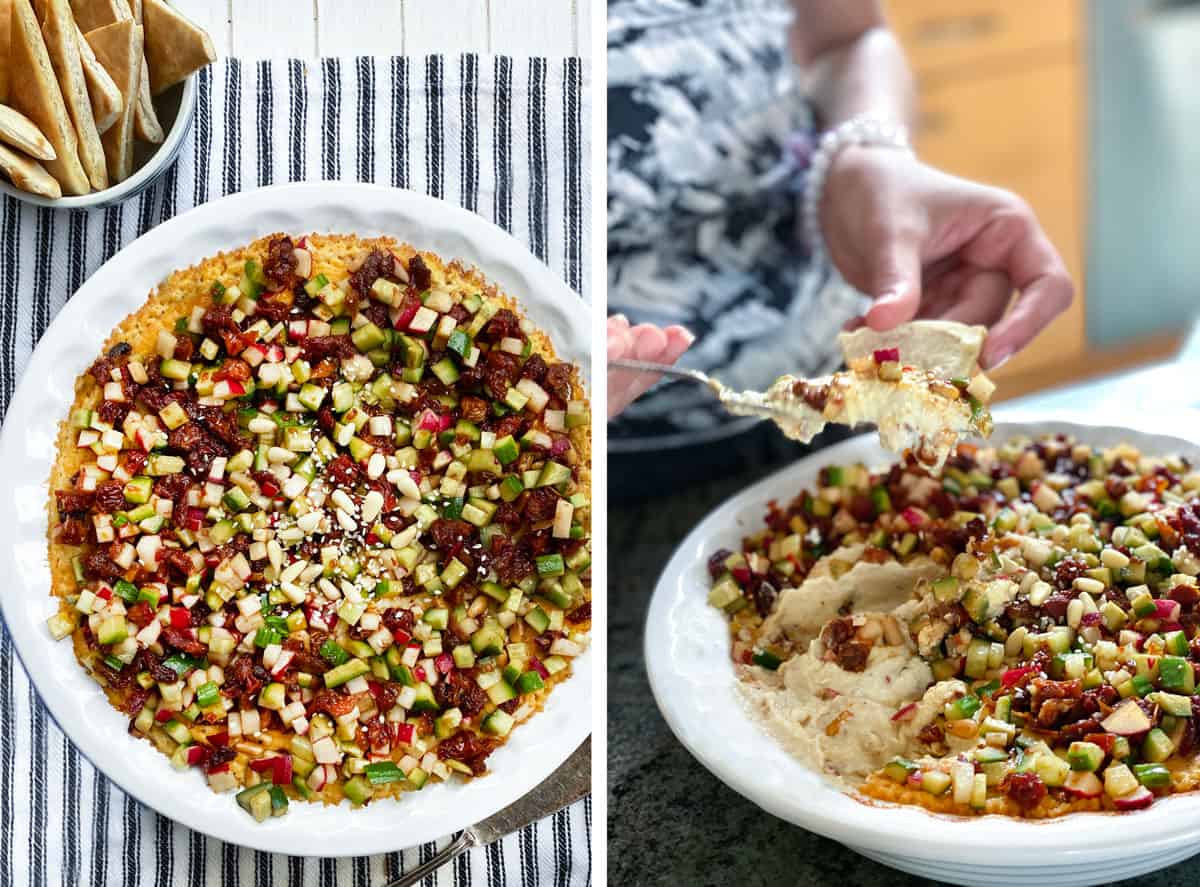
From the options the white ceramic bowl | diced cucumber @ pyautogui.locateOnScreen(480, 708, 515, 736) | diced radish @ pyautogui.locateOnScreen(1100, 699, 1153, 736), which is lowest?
diced cucumber @ pyautogui.locateOnScreen(480, 708, 515, 736)

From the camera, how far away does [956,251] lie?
98cm

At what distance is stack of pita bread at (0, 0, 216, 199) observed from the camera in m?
0.59

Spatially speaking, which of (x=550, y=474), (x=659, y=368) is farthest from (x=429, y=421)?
(x=659, y=368)

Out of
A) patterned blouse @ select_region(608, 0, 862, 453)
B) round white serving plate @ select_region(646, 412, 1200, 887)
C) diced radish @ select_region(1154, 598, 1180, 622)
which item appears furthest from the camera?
patterned blouse @ select_region(608, 0, 862, 453)

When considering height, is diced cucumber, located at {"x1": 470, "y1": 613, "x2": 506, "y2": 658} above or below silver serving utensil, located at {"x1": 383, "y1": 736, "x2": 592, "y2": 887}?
above

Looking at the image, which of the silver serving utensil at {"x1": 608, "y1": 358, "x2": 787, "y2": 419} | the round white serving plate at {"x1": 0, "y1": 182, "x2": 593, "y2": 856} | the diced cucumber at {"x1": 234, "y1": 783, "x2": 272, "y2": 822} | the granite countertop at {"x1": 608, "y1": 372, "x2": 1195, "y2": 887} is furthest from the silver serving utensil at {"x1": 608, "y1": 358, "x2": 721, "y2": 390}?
the diced cucumber at {"x1": 234, "y1": 783, "x2": 272, "y2": 822}

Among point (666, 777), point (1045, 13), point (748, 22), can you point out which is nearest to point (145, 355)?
point (666, 777)

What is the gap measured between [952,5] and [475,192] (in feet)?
6.26

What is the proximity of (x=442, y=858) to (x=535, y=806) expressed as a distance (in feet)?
0.19

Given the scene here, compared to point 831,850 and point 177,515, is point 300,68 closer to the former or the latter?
point 177,515

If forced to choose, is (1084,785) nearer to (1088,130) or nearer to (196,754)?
(196,754)

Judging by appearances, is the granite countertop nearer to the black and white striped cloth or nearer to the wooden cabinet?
the black and white striped cloth

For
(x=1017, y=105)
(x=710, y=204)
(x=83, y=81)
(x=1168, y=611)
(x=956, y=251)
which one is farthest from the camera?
(x=1017, y=105)

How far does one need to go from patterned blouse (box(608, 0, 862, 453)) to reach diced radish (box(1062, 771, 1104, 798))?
1.81ft
